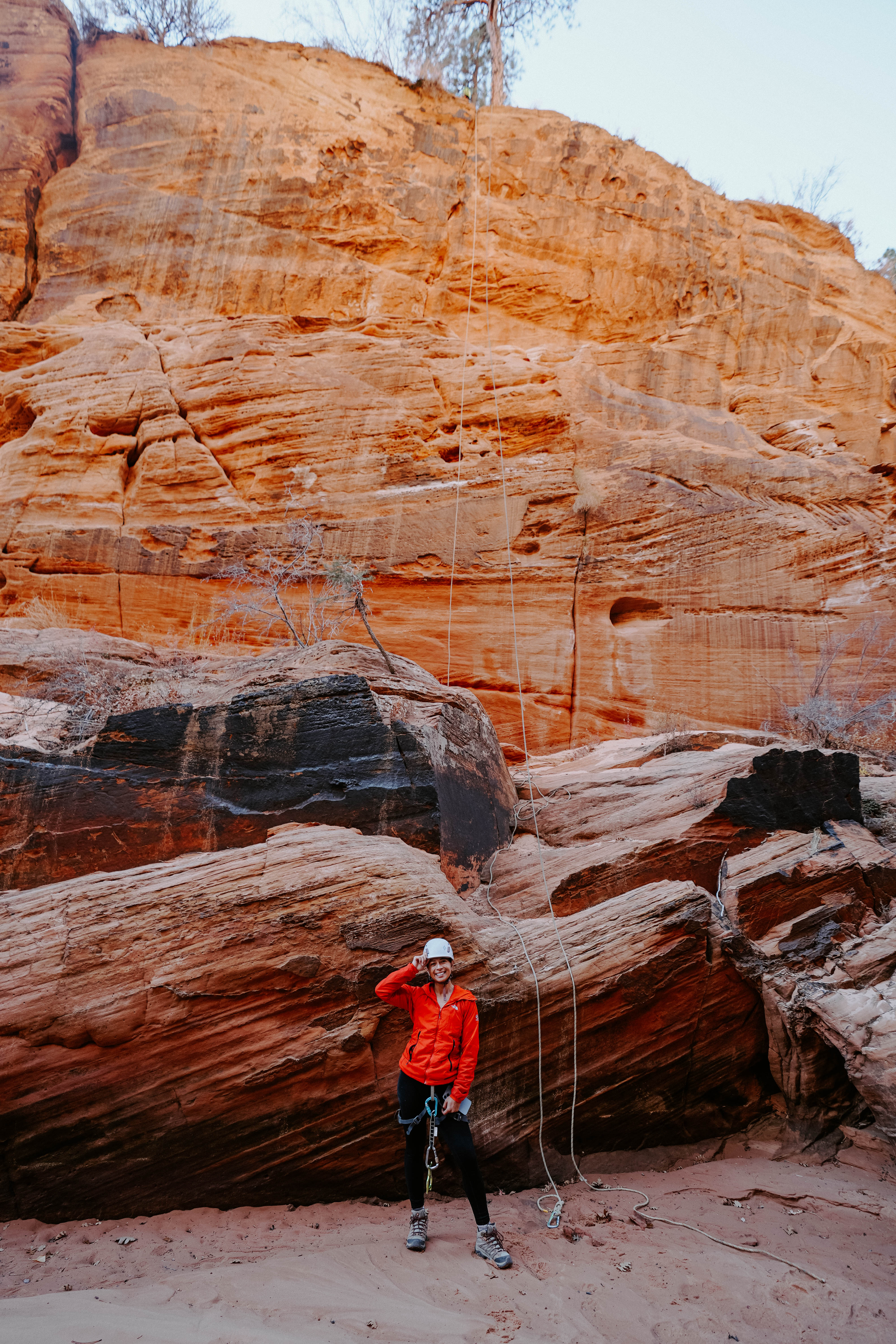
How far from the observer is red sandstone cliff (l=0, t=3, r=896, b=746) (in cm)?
1228

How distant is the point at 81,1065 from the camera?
4719 millimetres

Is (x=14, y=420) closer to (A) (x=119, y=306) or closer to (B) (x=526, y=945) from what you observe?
(A) (x=119, y=306)

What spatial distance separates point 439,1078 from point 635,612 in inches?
367

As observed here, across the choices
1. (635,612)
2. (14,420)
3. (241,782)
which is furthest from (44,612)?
(635,612)

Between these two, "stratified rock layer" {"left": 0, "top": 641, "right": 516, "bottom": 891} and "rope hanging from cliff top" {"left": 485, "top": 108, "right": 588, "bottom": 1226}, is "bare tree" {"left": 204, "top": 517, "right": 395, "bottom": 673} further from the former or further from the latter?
"stratified rock layer" {"left": 0, "top": 641, "right": 516, "bottom": 891}

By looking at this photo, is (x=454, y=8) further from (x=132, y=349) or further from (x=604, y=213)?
(x=132, y=349)

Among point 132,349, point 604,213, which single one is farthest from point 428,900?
point 604,213

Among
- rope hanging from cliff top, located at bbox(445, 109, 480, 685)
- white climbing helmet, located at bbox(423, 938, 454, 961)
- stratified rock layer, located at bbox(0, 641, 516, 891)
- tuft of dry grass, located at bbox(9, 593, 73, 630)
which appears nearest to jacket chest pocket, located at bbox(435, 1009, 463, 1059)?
white climbing helmet, located at bbox(423, 938, 454, 961)

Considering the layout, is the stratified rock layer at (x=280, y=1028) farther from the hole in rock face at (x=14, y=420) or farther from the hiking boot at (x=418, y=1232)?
the hole in rock face at (x=14, y=420)

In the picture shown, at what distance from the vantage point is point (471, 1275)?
13.2ft

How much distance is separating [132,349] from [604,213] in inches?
378

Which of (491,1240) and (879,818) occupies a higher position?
(879,818)

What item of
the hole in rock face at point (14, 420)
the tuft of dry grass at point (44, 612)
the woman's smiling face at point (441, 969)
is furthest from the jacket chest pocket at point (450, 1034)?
the hole in rock face at point (14, 420)

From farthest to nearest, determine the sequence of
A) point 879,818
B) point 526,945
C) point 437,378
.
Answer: point 437,378 → point 879,818 → point 526,945
